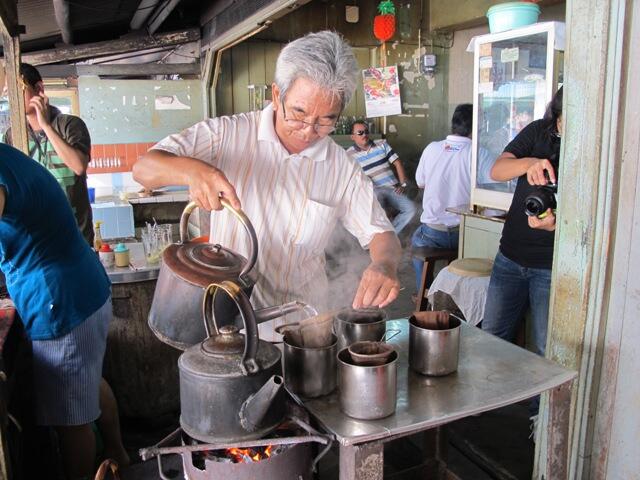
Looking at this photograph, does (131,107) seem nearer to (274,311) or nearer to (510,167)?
(510,167)

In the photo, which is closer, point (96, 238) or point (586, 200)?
point (586, 200)

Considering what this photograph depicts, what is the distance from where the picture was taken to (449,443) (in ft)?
10.2

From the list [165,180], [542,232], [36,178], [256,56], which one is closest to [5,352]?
[36,178]

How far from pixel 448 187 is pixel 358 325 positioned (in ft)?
12.5

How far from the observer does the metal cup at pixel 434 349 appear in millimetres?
1717

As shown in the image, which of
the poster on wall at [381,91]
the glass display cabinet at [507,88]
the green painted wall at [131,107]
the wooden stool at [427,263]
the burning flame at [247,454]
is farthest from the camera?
the poster on wall at [381,91]

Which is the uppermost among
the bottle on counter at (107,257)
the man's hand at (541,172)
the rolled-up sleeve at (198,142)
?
the rolled-up sleeve at (198,142)

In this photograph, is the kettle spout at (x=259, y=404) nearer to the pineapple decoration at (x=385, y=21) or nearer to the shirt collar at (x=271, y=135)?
the shirt collar at (x=271, y=135)

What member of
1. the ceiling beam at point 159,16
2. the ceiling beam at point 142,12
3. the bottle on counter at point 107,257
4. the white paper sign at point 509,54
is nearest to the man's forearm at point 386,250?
the bottle on counter at point 107,257

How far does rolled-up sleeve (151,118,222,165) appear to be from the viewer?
1922mm

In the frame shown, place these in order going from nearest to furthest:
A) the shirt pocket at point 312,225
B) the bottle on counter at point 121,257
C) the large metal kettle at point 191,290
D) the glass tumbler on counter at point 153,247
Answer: the large metal kettle at point 191,290
the shirt pocket at point 312,225
the bottle on counter at point 121,257
the glass tumbler on counter at point 153,247

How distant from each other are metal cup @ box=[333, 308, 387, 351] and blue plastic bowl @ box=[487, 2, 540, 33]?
3.77 metres

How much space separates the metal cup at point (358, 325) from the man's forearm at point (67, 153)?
2952 millimetres

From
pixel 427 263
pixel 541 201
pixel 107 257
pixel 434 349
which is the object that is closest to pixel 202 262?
pixel 434 349
